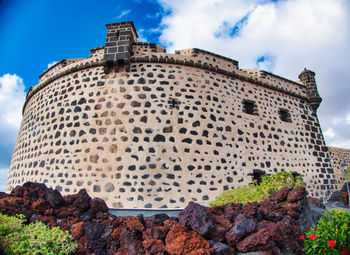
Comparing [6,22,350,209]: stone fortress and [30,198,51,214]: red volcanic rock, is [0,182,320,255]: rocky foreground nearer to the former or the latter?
[30,198,51,214]: red volcanic rock

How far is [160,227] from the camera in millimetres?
2990

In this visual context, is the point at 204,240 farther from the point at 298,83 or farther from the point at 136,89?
the point at 298,83

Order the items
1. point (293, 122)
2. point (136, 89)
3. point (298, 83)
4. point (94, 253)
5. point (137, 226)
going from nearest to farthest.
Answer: point (94, 253), point (137, 226), point (136, 89), point (293, 122), point (298, 83)

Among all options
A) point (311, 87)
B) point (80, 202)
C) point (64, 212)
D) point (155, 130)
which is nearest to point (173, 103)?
point (155, 130)

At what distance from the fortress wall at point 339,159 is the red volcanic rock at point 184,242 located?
18.5 m

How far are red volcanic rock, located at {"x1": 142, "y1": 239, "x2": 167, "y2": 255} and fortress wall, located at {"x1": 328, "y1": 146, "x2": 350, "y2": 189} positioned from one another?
18885mm

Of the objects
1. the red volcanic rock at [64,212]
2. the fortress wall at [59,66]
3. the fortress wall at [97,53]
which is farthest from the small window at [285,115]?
the fortress wall at [59,66]

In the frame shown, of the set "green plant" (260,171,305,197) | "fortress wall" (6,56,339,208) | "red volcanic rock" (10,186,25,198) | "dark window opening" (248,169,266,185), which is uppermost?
"fortress wall" (6,56,339,208)

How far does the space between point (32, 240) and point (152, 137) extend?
4820mm

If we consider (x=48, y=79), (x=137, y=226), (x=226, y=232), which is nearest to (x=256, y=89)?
(x=226, y=232)

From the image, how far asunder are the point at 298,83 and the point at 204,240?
36.0 ft

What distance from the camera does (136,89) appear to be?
24.7 feet

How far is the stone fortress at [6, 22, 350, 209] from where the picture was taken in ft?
21.5

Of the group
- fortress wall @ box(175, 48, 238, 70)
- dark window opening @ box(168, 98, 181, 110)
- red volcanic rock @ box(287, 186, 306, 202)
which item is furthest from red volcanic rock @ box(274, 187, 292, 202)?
fortress wall @ box(175, 48, 238, 70)
